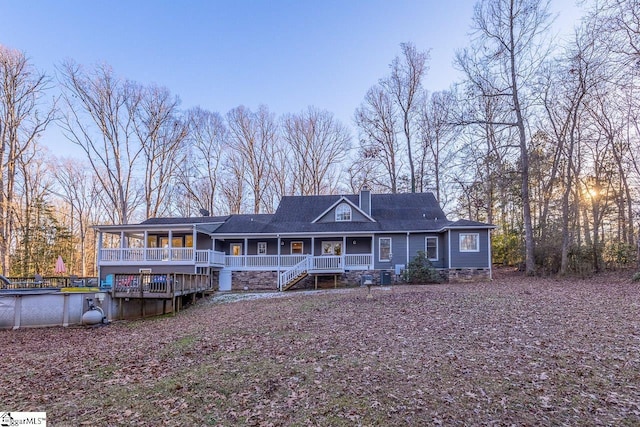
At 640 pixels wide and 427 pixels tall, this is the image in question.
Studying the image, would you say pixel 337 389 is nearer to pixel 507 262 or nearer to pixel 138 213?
pixel 507 262

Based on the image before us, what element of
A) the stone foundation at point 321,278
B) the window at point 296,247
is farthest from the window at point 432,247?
the window at point 296,247

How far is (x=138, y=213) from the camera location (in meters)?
34.7

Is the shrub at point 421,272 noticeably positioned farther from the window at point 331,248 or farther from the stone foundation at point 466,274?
the window at point 331,248

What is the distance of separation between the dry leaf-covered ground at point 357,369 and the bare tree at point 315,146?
23.9 m

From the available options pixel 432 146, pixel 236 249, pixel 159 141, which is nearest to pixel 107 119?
pixel 159 141

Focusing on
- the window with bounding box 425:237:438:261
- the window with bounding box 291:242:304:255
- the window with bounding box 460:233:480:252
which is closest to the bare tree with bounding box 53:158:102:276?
the window with bounding box 291:242:304:255

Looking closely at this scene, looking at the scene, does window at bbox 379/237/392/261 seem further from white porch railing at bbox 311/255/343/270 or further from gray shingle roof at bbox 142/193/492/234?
white porch railing at bbox 311/255/343/270

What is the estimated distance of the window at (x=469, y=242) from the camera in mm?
19188

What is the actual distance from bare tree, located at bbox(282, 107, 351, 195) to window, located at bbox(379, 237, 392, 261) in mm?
13235

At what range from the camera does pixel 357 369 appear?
17.9ft

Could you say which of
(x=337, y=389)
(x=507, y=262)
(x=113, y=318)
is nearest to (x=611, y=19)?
(x=337, y=389)

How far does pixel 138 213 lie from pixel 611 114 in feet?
120

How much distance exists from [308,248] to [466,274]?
29.1 ft

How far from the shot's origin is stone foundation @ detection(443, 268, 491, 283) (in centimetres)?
1889
